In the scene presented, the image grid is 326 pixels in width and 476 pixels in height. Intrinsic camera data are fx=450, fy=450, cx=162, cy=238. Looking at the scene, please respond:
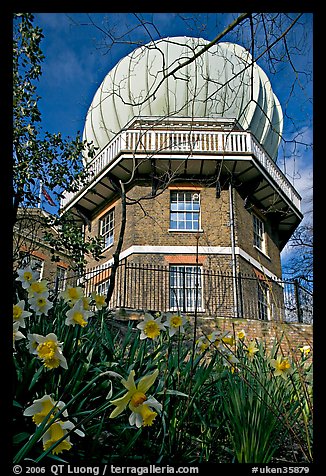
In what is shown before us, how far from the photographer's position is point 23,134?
4.50 m

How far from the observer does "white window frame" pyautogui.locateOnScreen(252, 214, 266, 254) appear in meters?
12.3

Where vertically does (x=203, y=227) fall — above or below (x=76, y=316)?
above

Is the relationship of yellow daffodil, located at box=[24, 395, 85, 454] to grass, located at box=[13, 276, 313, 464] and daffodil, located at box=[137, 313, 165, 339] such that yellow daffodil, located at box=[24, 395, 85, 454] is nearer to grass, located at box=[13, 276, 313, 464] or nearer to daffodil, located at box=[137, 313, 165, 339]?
grass, located at box=[13, 276, 313, 464]

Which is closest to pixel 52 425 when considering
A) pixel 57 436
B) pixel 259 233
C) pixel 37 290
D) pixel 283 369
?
pixel 57 436

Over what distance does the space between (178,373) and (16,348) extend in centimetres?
Result: 71

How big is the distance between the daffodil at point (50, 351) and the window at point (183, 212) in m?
10.2

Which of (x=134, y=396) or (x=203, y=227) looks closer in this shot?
(x=134, y=396)

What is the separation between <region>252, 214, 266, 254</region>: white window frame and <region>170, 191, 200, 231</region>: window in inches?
68.9

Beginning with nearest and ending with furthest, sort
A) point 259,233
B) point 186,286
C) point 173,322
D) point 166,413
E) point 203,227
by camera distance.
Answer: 1. point 166,413
2. point 173,322
3. point 186,286
4. point 203,227
5. point 259,233

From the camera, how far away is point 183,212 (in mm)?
11922

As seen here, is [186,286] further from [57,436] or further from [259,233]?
[57,436]

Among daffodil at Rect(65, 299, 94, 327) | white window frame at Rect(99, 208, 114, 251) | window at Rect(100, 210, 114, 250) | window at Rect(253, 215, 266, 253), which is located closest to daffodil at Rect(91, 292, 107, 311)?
daffodil at Rect(65, 299, 94, 327)
